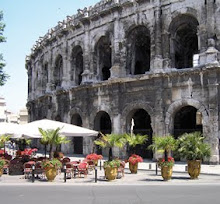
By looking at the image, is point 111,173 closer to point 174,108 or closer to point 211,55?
point 174,108

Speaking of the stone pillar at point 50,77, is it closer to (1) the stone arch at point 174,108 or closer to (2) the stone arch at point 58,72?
(2) the stone arch at point 58,72

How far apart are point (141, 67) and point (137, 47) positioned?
1.69 metres

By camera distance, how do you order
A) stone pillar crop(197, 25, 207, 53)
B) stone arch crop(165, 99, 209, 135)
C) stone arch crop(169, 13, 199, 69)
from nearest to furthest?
stone arch crop(165, 99, 209, 135)
stone pillar crop(197, 25, 207, 53)
stone arch crop(169, 13, 199, 69)

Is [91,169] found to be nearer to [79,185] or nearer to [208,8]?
[79,185]

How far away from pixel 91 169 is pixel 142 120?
32.0ft

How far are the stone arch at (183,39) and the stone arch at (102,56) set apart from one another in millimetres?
4652

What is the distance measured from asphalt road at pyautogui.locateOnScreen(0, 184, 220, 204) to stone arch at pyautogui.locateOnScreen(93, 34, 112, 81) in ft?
45.1

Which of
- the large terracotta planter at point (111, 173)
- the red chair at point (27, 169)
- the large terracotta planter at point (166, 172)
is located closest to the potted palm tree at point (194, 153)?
the large terracotta planter at point (166, 172)

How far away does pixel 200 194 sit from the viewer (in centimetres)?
955

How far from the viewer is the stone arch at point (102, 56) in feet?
78.9

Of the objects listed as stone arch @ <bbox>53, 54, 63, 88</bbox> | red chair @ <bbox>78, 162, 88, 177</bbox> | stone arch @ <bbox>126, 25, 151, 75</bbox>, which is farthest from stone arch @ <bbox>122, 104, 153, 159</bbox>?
stone arch @ <bbox>53, 54, 63, 88</bbox>

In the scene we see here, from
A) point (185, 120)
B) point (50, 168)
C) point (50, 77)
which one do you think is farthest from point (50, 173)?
point (50, 77)

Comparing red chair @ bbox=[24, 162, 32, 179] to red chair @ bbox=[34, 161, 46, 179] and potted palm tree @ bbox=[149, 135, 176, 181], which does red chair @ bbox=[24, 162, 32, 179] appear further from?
potted palm tree @ bbox=[149, 135, 176, 181]

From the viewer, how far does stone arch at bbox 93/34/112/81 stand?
78.9ft
